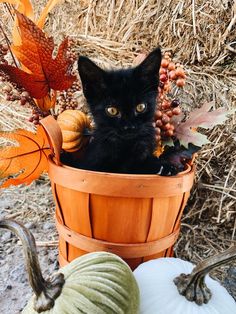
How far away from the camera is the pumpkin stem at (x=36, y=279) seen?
2.32 feet

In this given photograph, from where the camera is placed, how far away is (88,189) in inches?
35.5

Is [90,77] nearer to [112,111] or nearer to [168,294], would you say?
[112,111]

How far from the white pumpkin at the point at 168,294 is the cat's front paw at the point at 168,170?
0.71ft

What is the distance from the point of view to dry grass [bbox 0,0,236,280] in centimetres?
134

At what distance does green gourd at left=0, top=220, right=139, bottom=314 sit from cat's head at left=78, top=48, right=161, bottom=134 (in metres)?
0.35

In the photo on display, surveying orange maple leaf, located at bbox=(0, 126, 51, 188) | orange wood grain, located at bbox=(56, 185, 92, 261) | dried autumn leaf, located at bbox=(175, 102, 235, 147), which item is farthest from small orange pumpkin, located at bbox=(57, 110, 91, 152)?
dried autumn leaf, located at bbox=(175, 102, 235, 147)

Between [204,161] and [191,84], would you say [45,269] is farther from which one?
[191,84]

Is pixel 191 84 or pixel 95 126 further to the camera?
pixel 191 84

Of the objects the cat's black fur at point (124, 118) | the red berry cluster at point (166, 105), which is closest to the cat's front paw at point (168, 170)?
the cat's black fur at point (124, 118)

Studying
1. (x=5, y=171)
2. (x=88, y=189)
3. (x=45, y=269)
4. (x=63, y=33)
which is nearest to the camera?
(x=88, y=189)

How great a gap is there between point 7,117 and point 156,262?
1.22 metres

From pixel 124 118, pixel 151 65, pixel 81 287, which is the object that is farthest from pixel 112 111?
pixel 81 287

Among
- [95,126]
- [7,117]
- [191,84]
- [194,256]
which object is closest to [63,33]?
[7,117]

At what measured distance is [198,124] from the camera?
3.41ft
